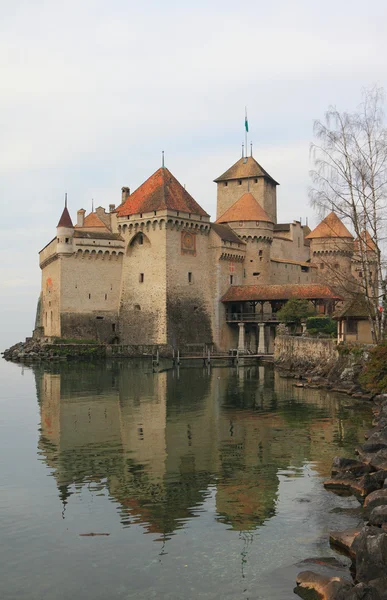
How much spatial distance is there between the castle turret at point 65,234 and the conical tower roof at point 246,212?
12181mm

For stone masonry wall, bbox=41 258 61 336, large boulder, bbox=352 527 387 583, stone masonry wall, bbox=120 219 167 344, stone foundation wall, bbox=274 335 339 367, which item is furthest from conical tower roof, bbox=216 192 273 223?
large boulder, bbox=352 527 387 583

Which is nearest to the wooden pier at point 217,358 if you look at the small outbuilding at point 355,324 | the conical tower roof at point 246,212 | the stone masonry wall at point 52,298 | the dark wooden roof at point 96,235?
the stone masonry wall at point 52,298

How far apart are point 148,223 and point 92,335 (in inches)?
335

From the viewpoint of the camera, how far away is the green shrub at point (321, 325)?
123 ft

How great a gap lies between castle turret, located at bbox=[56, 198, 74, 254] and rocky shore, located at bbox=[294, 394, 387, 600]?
35.7m

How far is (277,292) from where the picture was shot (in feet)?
151

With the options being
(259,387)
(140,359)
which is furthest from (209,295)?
(259,387)

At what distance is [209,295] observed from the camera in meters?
48.1

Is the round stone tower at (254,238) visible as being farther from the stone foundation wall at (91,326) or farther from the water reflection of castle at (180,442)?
the water reflection of castle at (180,442)

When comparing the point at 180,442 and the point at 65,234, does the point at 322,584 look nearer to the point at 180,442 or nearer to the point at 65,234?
the point at 180,442

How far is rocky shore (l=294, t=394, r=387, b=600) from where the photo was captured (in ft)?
24.3

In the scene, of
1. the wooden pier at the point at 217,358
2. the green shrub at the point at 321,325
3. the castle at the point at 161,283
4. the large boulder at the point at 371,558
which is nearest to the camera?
the large boulder at the point at 371,558

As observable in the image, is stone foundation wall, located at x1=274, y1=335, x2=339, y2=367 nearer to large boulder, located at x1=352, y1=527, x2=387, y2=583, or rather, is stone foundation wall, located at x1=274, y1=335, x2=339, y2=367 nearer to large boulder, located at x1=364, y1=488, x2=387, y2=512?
large boulder, located at x1=364, y1=488, x2=387, y2=512

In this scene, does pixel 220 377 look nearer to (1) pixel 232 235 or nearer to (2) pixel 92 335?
(2) pixel 92 335
